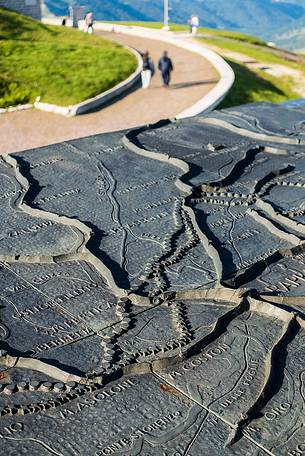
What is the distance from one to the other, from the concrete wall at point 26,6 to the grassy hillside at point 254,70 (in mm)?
7058

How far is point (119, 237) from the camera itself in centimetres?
639

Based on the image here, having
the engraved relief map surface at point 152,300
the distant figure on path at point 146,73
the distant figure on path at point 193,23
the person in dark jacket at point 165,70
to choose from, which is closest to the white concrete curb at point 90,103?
the distant figure on path at point 146,73

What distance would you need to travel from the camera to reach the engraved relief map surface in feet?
13.5

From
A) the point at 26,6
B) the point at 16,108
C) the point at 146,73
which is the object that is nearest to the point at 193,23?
the point at 26,6

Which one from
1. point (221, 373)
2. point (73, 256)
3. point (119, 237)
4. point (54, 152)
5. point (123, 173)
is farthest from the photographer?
point (54, 152)

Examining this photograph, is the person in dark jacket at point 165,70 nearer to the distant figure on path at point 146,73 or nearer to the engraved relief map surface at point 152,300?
the distant figure on path at point 146,73

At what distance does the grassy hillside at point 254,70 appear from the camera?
20234 mm

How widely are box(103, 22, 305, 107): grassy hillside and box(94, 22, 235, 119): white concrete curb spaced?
335mm

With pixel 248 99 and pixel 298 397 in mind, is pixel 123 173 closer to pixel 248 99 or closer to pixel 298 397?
pixel 298 397

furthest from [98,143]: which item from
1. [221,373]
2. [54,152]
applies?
[221,373]

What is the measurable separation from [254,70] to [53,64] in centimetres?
780

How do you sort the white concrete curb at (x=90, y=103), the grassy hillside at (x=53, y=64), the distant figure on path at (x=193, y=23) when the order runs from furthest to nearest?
the distant figure on path at (x=193, y=23)
the grassy hillside at (x=53, y=64)
the white concrete curb at (x=90, y=103)

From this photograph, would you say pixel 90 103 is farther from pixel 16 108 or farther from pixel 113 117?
pixel 16 108

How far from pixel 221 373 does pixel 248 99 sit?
52.0 feet
